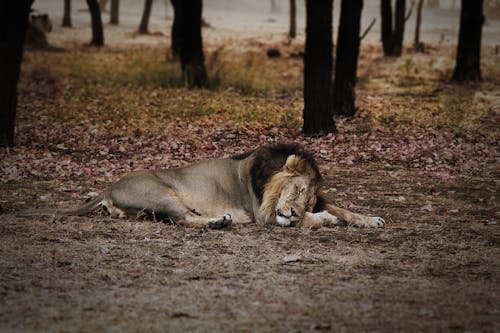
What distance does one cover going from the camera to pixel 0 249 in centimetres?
638

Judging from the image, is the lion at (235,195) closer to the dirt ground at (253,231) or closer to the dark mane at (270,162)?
the dark mane at (270,162)

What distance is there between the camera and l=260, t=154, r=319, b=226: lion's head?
722 cm

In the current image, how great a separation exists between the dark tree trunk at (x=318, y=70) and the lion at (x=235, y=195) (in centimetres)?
592

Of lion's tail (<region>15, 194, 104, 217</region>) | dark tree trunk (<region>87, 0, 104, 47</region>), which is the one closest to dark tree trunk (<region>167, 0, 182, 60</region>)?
dark tree trunk (<region>87, 0, 104, 47</region>)

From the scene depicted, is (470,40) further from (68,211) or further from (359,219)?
(68,211)

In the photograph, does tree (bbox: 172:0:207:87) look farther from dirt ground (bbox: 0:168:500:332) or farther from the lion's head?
the lion's head

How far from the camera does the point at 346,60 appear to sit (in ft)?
51.7

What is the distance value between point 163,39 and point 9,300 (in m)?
31.8

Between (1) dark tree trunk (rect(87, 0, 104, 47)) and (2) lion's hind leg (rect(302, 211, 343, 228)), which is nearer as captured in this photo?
(2) lion's hind leg (rect(302, 211, 343, 228))

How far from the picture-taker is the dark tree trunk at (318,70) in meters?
13.5

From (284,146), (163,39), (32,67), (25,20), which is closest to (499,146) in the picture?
(284,146)

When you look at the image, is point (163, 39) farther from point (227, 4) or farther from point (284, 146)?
point (227, 4)

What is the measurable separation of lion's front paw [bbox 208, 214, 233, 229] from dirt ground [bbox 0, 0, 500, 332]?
0.12m

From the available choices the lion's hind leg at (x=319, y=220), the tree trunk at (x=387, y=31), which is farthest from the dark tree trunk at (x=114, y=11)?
the lion's hind leg at (x=319, y=220)
